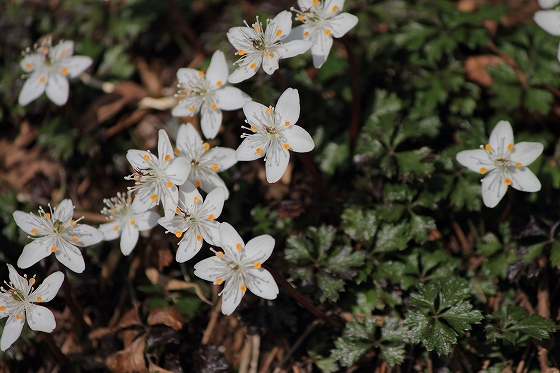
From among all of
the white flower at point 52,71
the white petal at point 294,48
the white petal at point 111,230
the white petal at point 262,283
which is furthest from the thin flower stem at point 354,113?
the white flower at point 52,71

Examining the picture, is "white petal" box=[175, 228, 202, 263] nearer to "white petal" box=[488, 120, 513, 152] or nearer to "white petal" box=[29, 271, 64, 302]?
"white petal" box=[29, 271, 64, 302]

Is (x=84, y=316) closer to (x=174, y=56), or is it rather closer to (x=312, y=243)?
(x=312, y=243)

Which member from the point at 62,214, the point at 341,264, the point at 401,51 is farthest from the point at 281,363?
the point at 401,51

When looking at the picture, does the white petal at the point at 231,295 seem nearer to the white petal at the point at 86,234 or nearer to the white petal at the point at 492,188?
the white petal at the point at 86,234

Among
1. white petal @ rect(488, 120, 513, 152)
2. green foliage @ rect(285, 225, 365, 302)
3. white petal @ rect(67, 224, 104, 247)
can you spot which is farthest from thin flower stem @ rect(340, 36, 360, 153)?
white petal @ rect(67, 224, 104, 247)

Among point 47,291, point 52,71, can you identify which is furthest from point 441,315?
point 52,71
